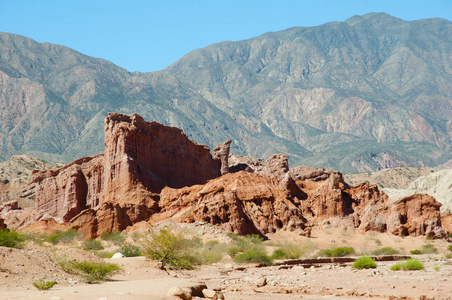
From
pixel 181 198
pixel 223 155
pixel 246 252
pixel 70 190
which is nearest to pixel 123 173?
pixel 70 190

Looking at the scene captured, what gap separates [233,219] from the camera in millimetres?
58406

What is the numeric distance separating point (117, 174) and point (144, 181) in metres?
3.27

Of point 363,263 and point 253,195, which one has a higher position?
point 253,195

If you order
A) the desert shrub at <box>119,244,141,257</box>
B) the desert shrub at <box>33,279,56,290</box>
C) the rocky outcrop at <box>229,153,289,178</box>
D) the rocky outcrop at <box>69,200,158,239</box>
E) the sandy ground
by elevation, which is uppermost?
the rocky outcrop at <box>229,153,289,178</box>

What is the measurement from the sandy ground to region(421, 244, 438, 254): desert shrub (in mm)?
22636

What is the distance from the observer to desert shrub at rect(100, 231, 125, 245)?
5401cm

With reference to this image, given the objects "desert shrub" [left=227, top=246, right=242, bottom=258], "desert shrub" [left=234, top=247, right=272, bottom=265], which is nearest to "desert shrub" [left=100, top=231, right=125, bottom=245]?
"desert shrub" [left=227, top=246, right=242, bottom=258]

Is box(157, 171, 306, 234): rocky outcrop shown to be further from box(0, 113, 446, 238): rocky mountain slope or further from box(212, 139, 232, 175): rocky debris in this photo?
box(212, 139, 232, 175): rocky debris

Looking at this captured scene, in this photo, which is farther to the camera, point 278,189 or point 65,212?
point 65,212

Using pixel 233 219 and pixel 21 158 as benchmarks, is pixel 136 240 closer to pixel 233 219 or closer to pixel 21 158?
pixel 233 219

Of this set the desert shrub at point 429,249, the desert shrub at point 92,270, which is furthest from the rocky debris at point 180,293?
the desert shrub at point 429,249

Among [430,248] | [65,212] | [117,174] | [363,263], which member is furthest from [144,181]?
[363,263]

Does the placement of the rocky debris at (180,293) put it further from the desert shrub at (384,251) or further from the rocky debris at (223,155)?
the rocky debris at (223,155)

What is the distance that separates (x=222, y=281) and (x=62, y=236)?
2654 cm
